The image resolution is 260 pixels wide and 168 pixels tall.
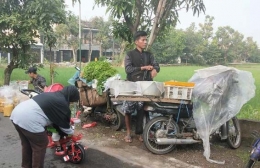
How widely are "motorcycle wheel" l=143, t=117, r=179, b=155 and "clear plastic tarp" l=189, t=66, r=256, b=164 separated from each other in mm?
468

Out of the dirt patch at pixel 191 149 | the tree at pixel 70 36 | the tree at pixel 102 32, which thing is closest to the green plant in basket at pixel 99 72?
the dirt patch at pixel 191 149

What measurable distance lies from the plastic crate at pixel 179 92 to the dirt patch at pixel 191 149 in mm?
933

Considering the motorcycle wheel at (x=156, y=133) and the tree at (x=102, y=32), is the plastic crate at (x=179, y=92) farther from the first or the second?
the tree at (x=102, y=32)

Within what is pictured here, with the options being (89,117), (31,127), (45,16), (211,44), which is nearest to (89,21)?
(211,44)

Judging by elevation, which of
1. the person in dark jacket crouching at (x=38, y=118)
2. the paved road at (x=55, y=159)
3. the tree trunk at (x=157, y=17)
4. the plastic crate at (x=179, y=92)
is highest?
the tree trunk at (x=157, y=17)

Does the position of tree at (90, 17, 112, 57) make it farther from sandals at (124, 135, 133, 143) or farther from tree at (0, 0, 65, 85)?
sandals at (124, 135, 133, 143)

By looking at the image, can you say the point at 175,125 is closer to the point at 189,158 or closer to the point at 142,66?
the point at 189,158

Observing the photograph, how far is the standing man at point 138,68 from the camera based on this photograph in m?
4.93

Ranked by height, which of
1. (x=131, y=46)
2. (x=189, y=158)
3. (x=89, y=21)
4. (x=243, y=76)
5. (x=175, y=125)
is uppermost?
(x=89, y=21)

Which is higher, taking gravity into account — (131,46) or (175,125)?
(131,46)

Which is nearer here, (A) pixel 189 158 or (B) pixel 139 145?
(A) pixel 189 158

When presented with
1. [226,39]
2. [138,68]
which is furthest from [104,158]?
[226,39]

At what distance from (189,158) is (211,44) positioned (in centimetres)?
4588

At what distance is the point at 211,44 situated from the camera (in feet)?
156
